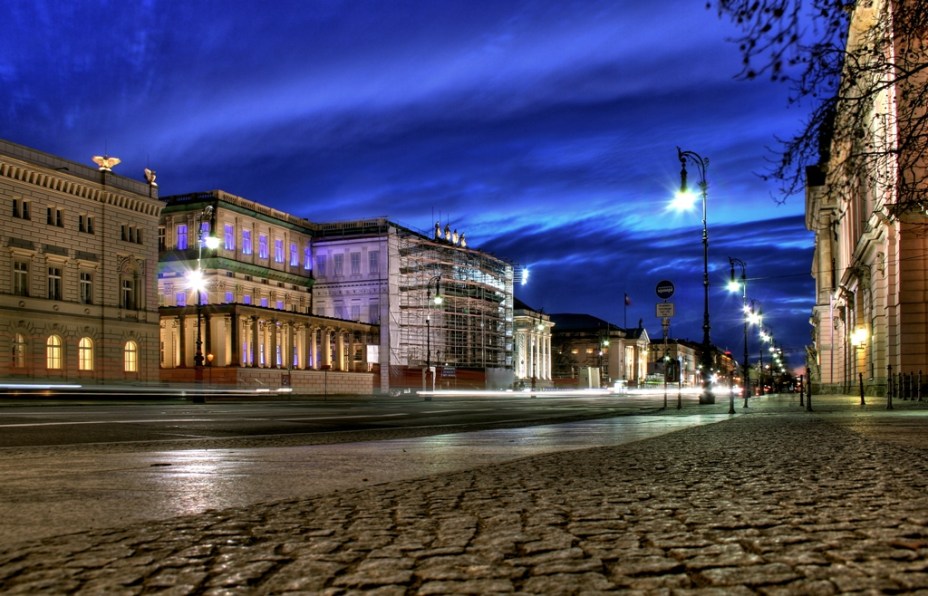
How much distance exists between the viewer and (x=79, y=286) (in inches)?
2311

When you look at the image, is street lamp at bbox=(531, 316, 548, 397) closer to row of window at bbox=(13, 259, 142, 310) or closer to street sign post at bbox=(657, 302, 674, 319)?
row of window at bbox=(13, 259, 142, 310)

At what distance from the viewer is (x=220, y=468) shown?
25.2 feet

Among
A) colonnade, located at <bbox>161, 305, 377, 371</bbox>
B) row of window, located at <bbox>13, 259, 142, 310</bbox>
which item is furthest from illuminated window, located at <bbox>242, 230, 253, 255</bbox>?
row of window, located at <bbox>13, 259, 142, 310</bbox>

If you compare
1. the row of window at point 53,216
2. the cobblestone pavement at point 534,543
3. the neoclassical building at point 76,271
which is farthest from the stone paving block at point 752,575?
the row of window at point 53,216

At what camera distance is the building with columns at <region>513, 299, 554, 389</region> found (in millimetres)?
120000

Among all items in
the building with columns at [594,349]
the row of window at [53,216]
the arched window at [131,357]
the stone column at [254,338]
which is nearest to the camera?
the row of window at [53,216]

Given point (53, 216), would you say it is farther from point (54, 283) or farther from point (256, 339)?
point (256, 339)

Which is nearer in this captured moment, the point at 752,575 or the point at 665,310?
the point at 752,575

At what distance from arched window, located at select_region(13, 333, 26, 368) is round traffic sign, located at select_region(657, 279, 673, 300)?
42836mm

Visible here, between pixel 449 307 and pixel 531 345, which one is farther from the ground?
pixel 449 307

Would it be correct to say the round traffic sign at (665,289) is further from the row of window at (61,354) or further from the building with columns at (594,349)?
the building with columns at (594,349)

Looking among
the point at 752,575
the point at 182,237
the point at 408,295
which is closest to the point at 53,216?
the point at 182,237

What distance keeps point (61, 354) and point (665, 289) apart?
43.9 meters

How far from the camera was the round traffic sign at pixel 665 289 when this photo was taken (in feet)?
95.7
